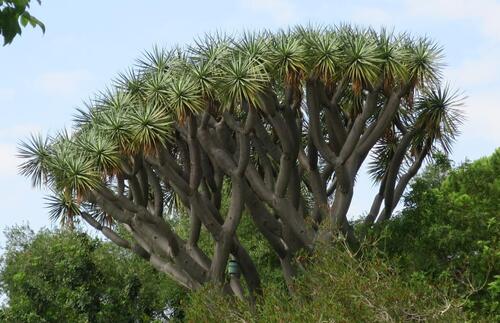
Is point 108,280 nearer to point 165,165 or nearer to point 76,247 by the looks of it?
point 76,247

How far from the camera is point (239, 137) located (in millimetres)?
22797

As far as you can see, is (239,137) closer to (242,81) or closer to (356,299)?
(242,81)

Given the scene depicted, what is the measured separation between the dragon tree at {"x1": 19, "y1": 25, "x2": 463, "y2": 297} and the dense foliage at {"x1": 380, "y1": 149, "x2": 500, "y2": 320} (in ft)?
2.88

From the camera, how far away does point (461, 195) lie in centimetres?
2512

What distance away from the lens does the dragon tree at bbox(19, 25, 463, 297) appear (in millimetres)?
22500

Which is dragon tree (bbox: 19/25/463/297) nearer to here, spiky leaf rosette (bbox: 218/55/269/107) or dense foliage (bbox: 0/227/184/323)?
spiky leaf rosette (bbox: 218/55/269/107)

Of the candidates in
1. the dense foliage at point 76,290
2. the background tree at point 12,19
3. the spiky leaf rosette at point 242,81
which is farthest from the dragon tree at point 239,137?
the background tree at point 12,19

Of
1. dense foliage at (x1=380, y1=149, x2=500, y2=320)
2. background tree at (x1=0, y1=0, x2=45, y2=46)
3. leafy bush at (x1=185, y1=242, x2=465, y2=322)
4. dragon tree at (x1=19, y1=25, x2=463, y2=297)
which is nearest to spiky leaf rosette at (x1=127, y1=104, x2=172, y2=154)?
dragon tree at (x1=19, y1=25, x2=463, y2=297)

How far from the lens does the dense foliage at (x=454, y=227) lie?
77.6 ft

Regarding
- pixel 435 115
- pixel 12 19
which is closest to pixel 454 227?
pixel 435 115

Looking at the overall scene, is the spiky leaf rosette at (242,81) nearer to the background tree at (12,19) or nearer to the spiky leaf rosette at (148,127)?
the spiky leaf rosette at (148,127)

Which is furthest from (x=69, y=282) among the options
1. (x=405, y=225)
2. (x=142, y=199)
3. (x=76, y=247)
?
(x=405, y=225)

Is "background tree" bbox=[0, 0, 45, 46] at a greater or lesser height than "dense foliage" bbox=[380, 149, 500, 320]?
lesser

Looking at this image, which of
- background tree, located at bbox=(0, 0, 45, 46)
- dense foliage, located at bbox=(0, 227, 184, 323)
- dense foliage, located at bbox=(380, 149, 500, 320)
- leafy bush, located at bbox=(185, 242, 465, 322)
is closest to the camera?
background tree, located at bbox=(0, 0, 45, 46)
